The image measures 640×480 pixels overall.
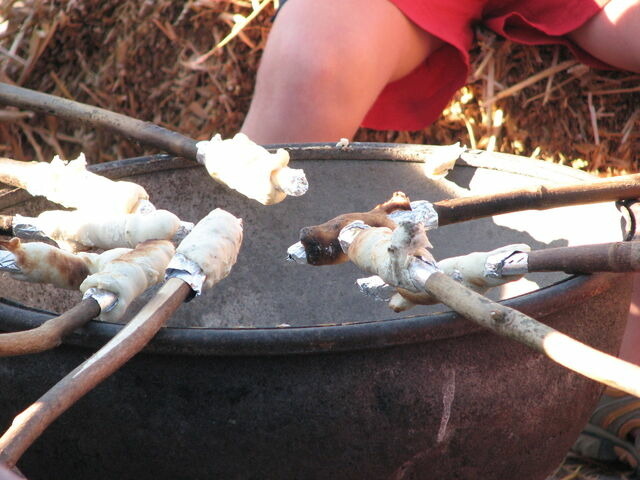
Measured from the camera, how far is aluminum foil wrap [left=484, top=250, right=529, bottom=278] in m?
0.78

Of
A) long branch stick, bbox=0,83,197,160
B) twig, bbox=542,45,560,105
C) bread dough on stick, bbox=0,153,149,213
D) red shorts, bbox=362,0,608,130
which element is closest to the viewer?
bread dough on stick, bbox=0,153,149,213

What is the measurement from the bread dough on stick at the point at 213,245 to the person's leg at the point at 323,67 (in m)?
0.56

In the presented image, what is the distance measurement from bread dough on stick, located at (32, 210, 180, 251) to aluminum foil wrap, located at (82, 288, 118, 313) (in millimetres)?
124

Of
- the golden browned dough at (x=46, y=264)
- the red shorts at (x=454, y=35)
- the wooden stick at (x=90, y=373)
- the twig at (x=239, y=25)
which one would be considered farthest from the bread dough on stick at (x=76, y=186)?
the twig at (x=239, y=25)

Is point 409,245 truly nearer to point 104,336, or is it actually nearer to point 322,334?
point 322,334

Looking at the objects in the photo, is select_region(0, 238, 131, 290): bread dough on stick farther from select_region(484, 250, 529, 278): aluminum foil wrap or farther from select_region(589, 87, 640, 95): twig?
select_region(589, 87, 640, 95): twig

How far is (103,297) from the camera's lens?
739 mm

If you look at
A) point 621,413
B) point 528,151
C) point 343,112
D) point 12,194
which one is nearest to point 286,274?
point 343,112

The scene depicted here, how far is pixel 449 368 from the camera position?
75cm

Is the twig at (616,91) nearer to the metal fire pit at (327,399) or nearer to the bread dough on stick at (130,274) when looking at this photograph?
the metal fire pit at (327,399)

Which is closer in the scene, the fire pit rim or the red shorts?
the fire pit rim

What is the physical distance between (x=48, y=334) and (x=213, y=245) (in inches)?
6.9

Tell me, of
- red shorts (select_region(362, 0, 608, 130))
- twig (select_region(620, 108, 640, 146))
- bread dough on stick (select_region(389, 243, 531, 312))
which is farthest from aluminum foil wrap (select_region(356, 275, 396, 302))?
twig (select_region(620, 108, 640, 146))

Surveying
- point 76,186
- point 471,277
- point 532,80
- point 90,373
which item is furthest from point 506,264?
point 532,80
